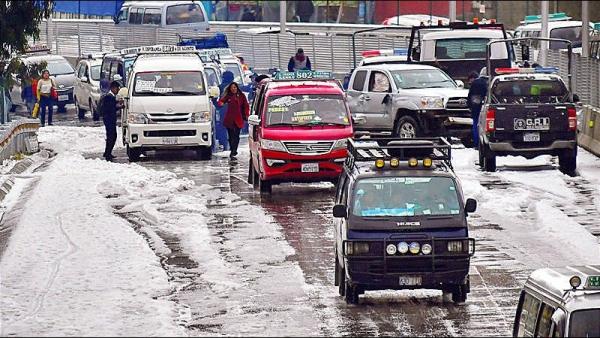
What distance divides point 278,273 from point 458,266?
11.0 feet

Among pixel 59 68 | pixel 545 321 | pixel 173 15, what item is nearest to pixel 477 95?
pixel 545 321

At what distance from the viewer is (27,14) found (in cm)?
3052

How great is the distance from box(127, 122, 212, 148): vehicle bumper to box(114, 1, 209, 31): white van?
23.8 metres

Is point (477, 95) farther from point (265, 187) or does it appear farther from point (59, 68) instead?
point (59, 68)

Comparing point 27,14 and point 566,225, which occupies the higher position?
point 27,14

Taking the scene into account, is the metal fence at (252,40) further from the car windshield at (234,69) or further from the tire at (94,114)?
the car windshield at (234,69)

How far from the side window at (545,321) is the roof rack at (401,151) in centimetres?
612

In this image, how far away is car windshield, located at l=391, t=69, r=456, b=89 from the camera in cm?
3416

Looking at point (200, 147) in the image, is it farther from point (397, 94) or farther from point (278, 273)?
point (278, 273)

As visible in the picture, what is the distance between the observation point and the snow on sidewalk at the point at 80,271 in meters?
15.9

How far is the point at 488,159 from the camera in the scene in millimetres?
30156

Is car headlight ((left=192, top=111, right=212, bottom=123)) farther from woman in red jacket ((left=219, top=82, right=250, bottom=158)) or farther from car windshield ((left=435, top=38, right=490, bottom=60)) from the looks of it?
car windshield ((left=435, top=38, right=490, bottom=60))

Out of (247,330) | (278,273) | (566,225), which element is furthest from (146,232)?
(247,330)

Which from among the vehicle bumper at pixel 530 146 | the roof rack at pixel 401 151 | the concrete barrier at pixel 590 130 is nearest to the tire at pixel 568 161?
the vehicle bumper at pixel 530 146
